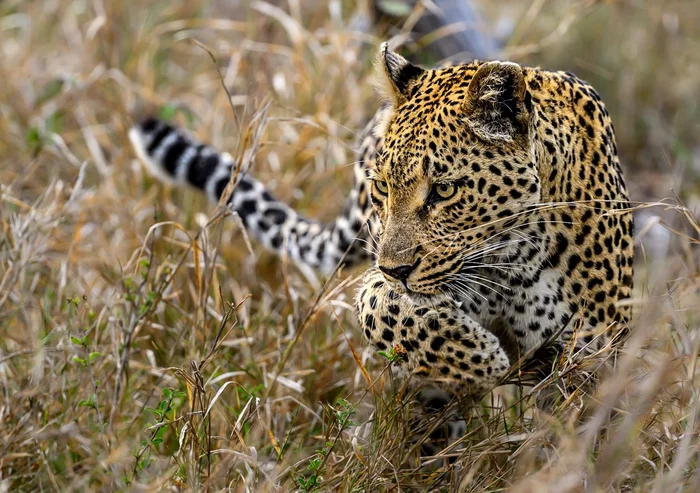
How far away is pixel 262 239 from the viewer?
477 centimetres

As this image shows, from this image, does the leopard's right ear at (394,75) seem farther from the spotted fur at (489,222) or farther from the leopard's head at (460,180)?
the leopard's head at (460,180)

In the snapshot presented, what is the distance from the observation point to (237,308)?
3330 mm

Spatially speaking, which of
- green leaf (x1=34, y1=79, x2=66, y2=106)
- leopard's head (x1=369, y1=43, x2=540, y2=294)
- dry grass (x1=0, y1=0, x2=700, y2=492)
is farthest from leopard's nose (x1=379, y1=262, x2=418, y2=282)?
green leaf (x1=34, y1=79, x2=66, y2=106)

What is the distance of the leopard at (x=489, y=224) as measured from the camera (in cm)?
306

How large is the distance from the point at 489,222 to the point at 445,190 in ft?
0.61

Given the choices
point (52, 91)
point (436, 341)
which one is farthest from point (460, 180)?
point (52, 91)

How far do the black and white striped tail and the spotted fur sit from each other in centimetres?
111

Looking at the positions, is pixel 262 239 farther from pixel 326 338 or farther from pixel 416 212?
pixel 416 212

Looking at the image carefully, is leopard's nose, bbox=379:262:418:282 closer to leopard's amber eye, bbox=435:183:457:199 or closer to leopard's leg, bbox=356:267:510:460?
leopard's leg, bbox=356:267:510:460

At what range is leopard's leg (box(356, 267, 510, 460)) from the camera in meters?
3.21

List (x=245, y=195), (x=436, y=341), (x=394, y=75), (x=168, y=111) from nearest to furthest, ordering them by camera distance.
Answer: (x=436, y=341) < (x=394, y=75) < (x=245, y=195) < (x=168, y=111)

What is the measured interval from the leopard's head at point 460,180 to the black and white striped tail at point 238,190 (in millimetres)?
1355

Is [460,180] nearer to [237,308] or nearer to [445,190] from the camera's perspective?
[445,190]

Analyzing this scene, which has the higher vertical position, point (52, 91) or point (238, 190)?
point (238, 190)
